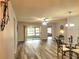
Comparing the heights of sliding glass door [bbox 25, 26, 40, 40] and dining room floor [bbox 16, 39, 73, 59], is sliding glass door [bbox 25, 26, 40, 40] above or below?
above

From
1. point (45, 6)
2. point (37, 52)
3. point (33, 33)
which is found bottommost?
point (37, 52)

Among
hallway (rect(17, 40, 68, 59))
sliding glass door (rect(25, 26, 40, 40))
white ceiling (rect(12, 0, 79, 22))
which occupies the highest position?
white ceiling (rect(12, 0, 79, 22))

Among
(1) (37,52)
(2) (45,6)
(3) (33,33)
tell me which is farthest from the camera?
(3) (33,33)

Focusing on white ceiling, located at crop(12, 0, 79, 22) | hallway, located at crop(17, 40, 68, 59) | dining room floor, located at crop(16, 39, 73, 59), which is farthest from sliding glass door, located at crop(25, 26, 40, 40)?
white ceiling, located at crop(12, 0, 79, 22)

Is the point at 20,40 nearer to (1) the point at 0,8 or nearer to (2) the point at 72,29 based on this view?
(2) the point at 72,29

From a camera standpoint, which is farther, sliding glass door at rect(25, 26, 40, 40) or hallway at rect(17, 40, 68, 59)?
sliding glass door at rect(25, 26, 40, 40)

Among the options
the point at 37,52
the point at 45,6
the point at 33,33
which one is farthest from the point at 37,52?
the point at 33,33

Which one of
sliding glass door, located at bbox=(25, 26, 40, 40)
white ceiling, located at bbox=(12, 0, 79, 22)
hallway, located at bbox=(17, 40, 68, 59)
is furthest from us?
sliding glass door, located at bbox=(25, 26, 40, 40)

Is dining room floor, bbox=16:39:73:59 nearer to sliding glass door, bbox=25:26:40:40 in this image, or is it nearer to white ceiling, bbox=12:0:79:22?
white ceiling, bbox=12:0:79:22

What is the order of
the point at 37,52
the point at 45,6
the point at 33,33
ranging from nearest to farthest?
the point at 45,6, the point at 37,52, the point at 33,33

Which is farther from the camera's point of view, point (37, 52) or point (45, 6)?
point (37, 52)

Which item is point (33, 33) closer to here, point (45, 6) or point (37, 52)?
point (37, 52)

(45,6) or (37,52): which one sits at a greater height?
(45,6)

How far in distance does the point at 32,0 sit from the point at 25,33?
1373 cm
